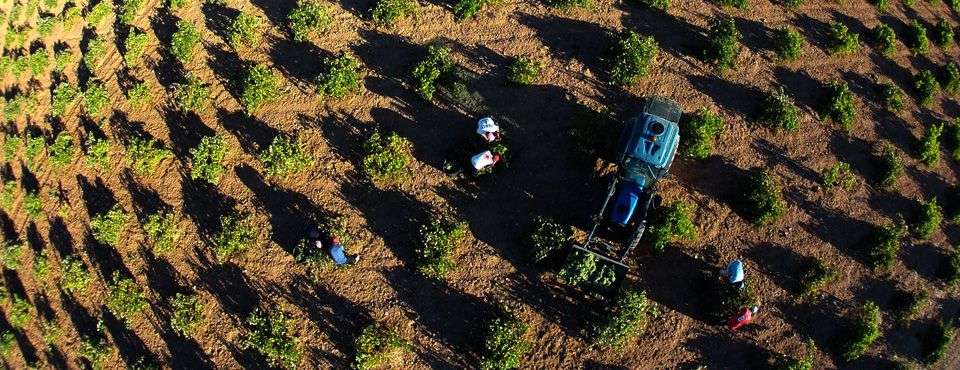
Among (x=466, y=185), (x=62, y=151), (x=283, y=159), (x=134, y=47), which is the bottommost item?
(x=62, y=151)

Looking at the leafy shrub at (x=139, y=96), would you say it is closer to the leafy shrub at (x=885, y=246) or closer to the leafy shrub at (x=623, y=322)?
the leafy shrub at (x=623, y=322)

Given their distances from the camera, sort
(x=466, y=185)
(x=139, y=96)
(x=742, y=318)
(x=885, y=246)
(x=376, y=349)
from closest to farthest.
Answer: (x=742, y=318), (x=376, y=349), (x=885, y=246), (x=466, y=185), (x=139, y=96)

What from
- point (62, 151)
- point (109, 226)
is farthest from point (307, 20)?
point (109, 226)

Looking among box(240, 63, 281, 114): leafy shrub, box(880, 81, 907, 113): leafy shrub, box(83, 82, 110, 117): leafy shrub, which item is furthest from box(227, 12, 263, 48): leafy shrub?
box(880, 81, 907, 113): leafy shrub

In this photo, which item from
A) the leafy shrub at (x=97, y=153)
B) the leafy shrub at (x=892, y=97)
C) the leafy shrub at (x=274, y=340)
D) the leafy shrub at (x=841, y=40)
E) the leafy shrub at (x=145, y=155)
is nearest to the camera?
the leafy shrub at (x=274, y=340)

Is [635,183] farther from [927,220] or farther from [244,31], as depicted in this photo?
[244,31]

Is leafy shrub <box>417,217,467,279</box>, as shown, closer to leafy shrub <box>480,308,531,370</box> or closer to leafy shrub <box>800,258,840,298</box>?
leafy shrub <box>480,308,531,370</box>

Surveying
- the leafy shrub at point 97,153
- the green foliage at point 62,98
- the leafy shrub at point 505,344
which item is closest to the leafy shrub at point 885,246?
the leafy shrub at point 505,344
